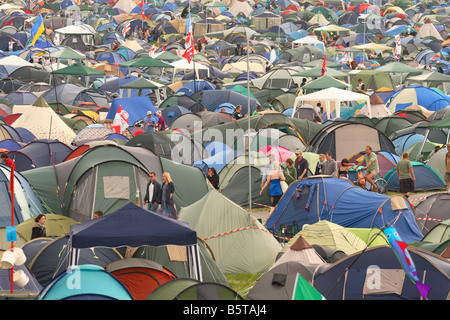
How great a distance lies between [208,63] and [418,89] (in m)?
15.3

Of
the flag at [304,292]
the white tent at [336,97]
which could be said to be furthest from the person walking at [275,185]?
the white tent at [336,97]

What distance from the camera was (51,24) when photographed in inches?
2292

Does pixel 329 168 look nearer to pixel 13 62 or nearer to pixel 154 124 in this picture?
pixel 154 124

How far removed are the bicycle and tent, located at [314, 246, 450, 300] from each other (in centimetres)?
647

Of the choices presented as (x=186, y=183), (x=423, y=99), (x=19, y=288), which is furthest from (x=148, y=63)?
(x=19, y=288)

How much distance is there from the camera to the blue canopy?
11984mm

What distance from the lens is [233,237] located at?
49.3 ft

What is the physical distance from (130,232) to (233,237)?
3242 millimetres


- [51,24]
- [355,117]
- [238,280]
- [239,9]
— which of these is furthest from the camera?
[239,9]

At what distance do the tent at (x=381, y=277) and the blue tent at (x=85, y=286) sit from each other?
275 centimetres

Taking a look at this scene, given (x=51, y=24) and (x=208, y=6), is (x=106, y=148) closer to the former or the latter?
(x=51, y=24)

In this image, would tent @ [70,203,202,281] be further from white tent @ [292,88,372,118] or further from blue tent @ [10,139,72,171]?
white tent @ [292,88,372,118]
